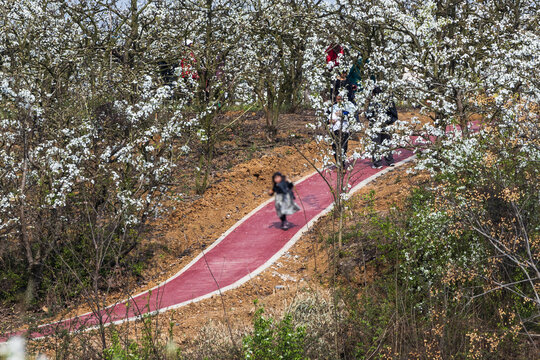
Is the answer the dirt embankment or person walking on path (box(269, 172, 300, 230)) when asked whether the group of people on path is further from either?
person walking on path (box(269, 172, 300, 230))

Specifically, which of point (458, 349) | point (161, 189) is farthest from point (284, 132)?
point (458, 349)

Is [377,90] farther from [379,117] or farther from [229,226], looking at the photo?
[229,226]

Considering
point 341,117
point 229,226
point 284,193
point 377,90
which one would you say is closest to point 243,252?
point 229,226

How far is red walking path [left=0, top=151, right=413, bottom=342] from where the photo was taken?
1193 cm

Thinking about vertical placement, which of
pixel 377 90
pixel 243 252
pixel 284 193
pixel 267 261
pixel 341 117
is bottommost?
pixel 267 261

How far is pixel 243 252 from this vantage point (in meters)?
13.4

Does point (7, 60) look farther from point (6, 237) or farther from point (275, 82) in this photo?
point (275, 82)

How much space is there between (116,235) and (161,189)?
71.2 inches

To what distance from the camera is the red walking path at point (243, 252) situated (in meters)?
11.9

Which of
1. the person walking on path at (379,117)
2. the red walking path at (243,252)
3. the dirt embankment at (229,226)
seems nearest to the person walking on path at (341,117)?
the person walking on path at (379,117)

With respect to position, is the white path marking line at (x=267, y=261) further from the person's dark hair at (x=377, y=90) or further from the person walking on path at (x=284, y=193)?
the person's dark hair at (x=377, y=90)

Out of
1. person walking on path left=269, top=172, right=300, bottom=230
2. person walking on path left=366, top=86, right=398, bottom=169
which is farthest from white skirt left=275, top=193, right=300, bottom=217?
person walking on path left=366, top=86, right=398, bottom=169

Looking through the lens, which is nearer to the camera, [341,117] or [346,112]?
[341,117]

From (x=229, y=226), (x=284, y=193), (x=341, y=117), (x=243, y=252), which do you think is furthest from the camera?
(x=229, y=226)
